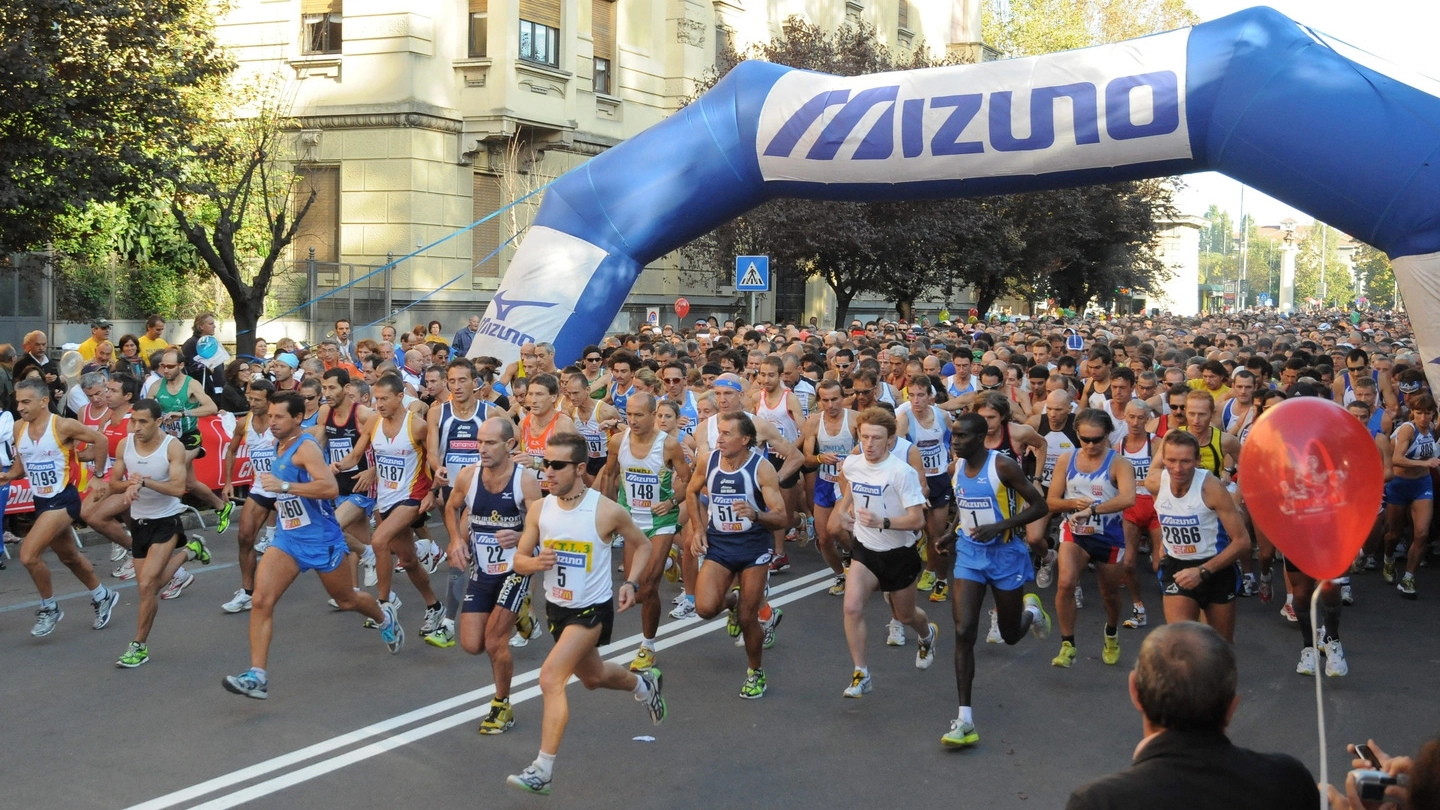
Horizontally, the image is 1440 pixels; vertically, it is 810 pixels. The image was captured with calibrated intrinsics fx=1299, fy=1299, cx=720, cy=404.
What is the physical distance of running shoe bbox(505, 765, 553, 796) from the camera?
5.68m

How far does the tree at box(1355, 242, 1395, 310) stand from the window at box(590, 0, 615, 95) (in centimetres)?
10059

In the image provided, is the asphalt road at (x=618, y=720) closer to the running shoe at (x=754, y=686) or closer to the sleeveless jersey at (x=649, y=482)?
the running shoe at (x=754, y=686)

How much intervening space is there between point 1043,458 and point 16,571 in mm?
8318

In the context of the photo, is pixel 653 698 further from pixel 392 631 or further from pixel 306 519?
pixel 306 519

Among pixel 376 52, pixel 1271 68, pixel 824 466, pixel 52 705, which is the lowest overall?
pixel 52 705

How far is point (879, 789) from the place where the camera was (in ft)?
20.1

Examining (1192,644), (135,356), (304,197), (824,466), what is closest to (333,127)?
(304,197)

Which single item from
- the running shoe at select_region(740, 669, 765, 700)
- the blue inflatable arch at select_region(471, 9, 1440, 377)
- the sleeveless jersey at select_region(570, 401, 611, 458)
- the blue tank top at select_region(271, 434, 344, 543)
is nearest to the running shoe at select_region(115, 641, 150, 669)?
the blue tank top at select_region(271, 434, 344, 543)

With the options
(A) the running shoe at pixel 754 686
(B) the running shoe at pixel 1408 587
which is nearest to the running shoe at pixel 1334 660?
(B) the running shoe at pixel 1408 587

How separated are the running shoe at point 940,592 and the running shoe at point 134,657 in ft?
18.4

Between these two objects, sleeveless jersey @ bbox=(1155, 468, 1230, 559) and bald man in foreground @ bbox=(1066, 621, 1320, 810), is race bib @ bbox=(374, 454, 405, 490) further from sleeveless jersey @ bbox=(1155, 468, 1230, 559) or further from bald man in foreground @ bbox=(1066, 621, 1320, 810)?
bald man in foreground @ bbox=(1066, 621, 1320, 810)

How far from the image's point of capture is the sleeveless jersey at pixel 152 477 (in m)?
8.42

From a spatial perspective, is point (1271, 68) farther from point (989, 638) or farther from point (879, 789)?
point (879, 789)

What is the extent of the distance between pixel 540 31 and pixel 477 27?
1.43 metres
